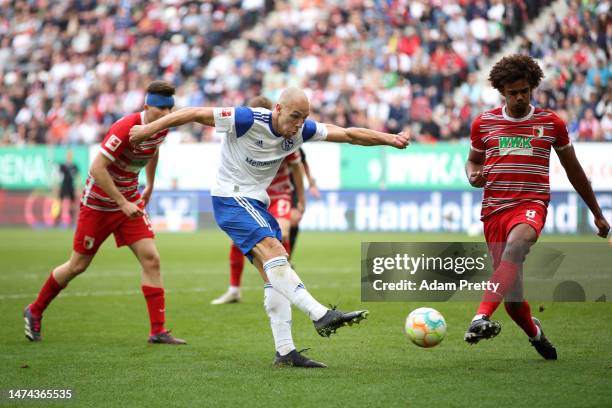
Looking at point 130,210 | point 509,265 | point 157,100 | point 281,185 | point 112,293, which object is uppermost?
point 157,100

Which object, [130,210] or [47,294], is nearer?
[130,210]

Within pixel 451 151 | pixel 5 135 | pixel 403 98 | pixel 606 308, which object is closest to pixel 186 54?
pixel 5 135

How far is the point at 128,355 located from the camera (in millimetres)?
7770

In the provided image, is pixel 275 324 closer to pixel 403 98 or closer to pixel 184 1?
pixel 403 98

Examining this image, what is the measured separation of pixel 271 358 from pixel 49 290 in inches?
104

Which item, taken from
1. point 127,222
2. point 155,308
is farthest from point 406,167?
point 155,308

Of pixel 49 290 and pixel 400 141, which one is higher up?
pixel 400 141

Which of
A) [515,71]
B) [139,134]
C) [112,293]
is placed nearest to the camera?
[515,71]

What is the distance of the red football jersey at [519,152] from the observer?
6895 mm

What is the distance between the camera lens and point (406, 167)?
79.8 ft

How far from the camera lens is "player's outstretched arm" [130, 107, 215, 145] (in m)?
6.83

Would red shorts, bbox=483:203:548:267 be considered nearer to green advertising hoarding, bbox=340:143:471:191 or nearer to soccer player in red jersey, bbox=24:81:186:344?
soccer player in red jersey, bbox=24:81:186:344

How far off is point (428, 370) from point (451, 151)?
17.5 meters

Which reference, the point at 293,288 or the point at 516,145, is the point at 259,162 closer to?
the point at 293,288
